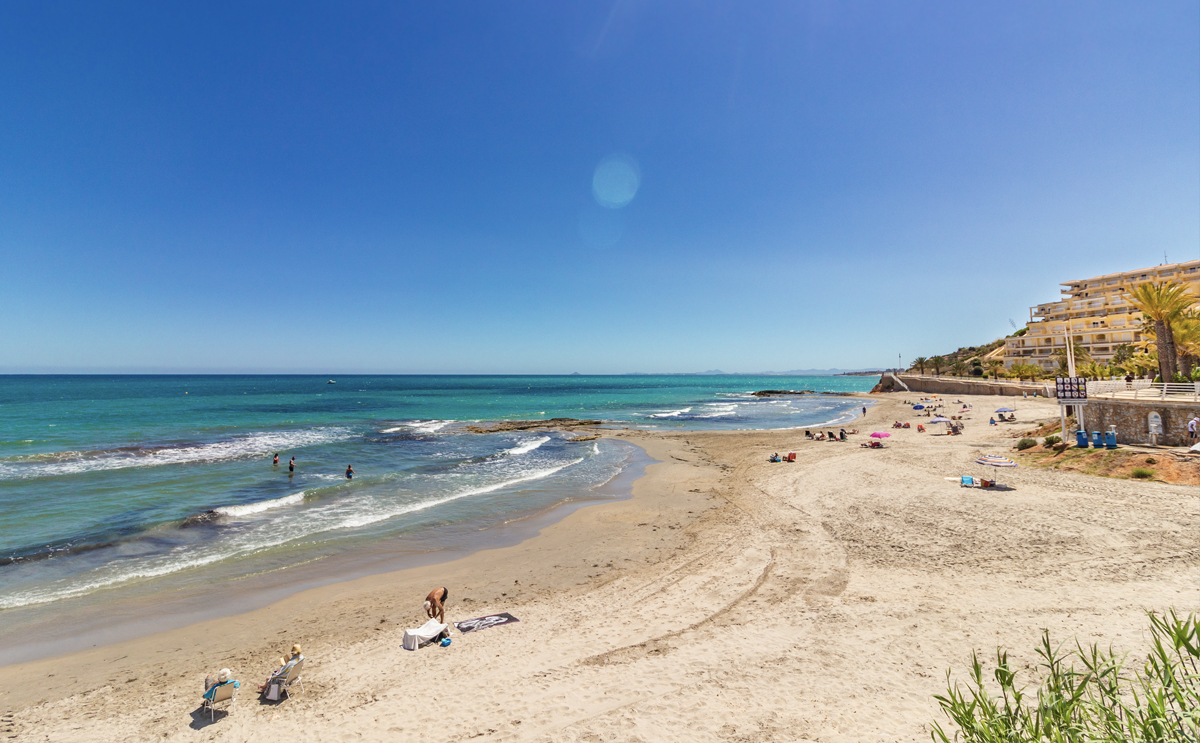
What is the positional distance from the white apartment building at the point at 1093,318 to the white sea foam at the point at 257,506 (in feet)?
283

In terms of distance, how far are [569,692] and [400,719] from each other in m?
2.67

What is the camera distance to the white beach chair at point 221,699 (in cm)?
799

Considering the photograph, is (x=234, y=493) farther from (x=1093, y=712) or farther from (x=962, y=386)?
(x=962, y=386)

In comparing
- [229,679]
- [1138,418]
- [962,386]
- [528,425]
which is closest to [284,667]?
[229,679]

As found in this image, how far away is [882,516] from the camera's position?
1695 centimetres

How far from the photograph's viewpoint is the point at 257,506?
2050 cm

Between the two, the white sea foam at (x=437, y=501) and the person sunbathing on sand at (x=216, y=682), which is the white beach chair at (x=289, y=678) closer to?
the person sunbathing on sand at (x=216, y=682)

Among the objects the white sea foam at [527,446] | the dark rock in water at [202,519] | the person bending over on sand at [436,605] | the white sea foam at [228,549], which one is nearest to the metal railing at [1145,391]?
the person bending over on sand at [436,605]

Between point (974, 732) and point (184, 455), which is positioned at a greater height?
point (974, 732)

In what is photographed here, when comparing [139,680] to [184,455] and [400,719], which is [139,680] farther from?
[184,455]

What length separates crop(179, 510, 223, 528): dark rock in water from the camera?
18.4 metres

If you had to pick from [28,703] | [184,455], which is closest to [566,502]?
[28,703]

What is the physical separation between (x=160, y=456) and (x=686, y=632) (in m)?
37.7

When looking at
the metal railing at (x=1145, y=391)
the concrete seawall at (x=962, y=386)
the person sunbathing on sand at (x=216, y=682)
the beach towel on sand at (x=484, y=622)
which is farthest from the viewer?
the concrete seawall at (x=962, y=386)
